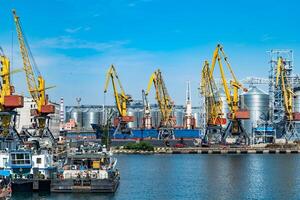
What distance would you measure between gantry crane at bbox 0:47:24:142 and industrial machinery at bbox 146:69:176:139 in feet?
209

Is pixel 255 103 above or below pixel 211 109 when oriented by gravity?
above

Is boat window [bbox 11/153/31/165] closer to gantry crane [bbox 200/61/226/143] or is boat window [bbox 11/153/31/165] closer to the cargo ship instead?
gantry crane [bbox 200/61/226/143]

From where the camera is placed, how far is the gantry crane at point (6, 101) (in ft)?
255

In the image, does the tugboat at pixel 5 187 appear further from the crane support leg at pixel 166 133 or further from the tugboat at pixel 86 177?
the crane support leg at pixel 166 133

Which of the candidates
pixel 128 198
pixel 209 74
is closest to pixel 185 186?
pixel 128 198

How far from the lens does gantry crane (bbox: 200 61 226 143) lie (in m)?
131

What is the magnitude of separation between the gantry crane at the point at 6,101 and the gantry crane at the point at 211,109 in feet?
193

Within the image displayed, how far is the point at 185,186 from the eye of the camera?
48.8 meters

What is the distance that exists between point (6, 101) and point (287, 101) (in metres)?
75.1

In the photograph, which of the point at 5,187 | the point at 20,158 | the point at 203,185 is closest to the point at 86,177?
the point at 20,158

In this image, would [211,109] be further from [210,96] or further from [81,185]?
[81,185]

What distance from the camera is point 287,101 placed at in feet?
434

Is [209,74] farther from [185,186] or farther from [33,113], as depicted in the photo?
[185,186]

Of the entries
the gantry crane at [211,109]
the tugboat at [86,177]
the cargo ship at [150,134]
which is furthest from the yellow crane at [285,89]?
the tugboat at [86,177]
